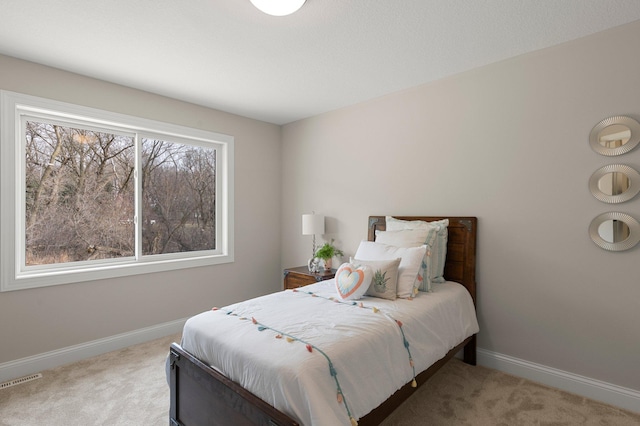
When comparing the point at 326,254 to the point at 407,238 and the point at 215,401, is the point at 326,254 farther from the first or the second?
the point at 215,401

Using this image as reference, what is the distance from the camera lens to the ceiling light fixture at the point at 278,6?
1787 mm

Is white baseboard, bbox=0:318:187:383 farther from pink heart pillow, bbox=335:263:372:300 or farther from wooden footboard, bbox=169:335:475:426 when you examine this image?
pink heart pillow, bbox=335:263:372:300

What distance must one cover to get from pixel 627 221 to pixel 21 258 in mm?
4595

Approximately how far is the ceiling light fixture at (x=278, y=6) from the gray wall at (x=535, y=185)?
5.50 feet

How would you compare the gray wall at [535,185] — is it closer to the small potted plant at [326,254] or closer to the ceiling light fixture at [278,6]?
the small potted plant at [326,254]

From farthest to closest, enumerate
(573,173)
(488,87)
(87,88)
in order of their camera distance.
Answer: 1. (87,88)
2. (488,87)
3. (573,173)

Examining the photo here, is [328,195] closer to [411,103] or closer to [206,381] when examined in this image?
[411,103]

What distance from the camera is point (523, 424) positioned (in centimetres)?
195

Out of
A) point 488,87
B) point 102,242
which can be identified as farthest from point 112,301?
point 488,87

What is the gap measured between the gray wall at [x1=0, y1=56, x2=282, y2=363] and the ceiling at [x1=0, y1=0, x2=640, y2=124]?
0.20m

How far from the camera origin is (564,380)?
2.33m

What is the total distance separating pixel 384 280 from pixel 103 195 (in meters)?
2.80

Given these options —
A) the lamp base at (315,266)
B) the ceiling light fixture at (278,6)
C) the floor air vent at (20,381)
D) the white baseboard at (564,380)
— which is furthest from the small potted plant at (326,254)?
the floor air vent at (20,381)

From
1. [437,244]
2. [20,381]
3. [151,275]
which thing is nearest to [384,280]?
[437,244]
